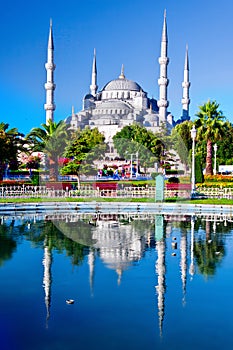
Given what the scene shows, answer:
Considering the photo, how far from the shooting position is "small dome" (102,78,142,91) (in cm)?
9306

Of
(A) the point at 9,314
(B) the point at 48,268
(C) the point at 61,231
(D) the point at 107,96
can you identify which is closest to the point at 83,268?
(B) the point at 48,268

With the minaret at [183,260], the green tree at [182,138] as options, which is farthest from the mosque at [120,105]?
the minaret at [183,260]

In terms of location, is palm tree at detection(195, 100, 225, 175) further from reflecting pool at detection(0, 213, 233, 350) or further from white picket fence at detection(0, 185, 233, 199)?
reflecting pool at detection(0, 213, 233, 350)

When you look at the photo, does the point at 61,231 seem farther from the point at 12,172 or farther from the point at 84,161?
the point at 12,172

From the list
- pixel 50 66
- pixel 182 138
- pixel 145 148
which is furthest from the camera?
pixel 50 66

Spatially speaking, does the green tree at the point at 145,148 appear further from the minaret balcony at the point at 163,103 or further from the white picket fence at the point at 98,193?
the minaret balcony at the point at 163,103

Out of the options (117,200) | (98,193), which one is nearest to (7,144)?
(98,193)

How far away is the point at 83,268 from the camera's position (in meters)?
9.20

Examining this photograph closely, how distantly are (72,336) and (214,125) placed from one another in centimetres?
2355

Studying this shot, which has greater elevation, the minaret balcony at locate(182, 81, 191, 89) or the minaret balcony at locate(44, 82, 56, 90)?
the minaret balcony at locate(182, 81, 191, 89)

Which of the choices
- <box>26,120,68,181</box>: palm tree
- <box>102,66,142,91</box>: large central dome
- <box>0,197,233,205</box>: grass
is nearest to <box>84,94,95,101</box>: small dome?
<box>102,66,142,91</box>: large central dome

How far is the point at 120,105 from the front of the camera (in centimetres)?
8494

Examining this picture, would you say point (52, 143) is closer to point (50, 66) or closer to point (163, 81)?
point (50, 66)

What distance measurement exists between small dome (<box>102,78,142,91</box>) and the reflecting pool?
267 feet
